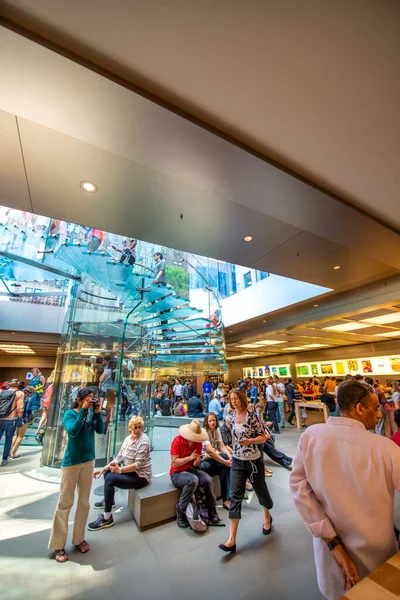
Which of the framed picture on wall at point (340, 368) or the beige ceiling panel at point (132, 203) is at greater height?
the beige ceiling panel at point (132, 203)

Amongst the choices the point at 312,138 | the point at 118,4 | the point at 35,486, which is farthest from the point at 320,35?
the point at 35,486

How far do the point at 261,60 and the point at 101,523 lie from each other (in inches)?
182

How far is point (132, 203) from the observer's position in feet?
9.00

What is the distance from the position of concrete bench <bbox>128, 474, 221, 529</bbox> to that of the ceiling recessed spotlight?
353 centimetres

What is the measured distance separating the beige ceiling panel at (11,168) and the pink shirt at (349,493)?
2974 mm

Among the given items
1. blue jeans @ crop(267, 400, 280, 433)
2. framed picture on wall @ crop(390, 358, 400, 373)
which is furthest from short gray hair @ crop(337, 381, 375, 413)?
framed picture on wall @ crop(390, 358, 400, 373)

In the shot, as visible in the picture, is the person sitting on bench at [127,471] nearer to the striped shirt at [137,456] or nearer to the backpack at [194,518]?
the striped shirt at [137,456]

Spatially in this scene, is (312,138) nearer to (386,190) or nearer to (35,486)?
(386,190)

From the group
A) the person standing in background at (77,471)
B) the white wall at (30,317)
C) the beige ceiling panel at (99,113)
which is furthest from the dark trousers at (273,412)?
the white wall at (30,317)

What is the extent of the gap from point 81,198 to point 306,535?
176 inches

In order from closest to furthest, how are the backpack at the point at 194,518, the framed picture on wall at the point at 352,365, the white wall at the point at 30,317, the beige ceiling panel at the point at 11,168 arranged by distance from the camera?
the beige ceiling panel at the point at 11,168 < the backpack at the point at 194,518 < the white wall at the point at 30,317 < the framed picture on wall at the point at 352,365

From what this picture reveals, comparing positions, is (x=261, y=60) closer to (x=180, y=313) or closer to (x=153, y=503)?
(x=153, y=503)

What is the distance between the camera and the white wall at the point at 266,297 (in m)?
6.90

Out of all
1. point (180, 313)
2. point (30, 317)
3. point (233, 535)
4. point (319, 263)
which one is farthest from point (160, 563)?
point (30, 317)
